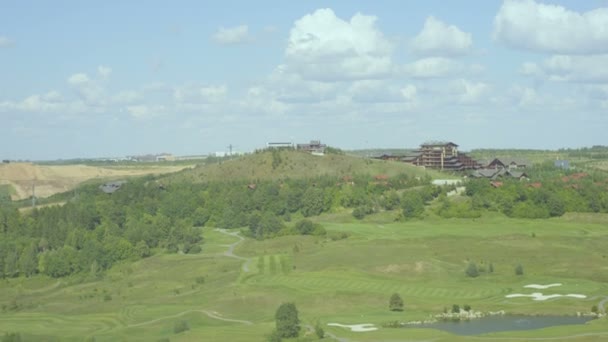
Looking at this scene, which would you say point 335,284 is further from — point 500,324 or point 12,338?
point 12,338

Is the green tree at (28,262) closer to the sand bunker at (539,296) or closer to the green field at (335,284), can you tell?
the green field at (335,284)

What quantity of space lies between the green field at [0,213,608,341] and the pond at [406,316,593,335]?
2.71 meters

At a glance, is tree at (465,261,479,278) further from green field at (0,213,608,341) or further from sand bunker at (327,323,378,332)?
sand bunker at (327,323,378,332)

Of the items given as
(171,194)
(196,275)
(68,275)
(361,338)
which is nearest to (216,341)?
(361,338)

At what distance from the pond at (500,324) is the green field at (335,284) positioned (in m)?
2.71

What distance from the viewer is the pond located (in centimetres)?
7875

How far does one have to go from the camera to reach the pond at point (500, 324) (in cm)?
7875

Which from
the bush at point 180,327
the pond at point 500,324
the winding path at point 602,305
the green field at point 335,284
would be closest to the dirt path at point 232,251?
the green field at point 335,284

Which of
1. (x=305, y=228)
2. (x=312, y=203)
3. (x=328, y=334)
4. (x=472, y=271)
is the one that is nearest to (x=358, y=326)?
(x=328, y=334)

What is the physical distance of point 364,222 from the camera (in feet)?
536

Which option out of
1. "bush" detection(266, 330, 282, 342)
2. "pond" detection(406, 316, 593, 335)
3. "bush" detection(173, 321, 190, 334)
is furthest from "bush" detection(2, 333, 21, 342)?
"pond" detection(406, 316, 593, 335)

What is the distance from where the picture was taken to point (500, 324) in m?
81.3

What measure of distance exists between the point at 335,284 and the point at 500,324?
2707cm

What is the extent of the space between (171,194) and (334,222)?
51.1 m
